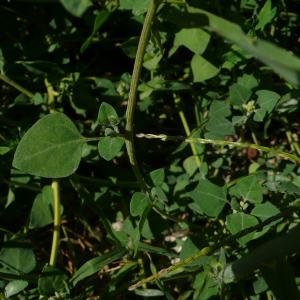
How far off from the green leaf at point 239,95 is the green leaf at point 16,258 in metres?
0.83

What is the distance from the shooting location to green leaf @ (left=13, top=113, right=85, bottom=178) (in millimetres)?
1260

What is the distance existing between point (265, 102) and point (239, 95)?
89 mm

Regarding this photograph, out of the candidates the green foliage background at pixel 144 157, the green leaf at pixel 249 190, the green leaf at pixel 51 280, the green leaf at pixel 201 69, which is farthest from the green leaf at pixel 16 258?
the green leaf at pixel 201 69

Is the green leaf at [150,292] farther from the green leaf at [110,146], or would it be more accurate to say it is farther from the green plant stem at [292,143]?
the green plant stem at [292,143]

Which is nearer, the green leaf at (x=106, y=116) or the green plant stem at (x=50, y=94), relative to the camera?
the green leaf at (x=106, y=116)

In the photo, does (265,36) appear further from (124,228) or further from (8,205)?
(8,205)

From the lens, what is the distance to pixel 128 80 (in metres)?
1.84

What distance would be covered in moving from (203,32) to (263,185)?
530 mm

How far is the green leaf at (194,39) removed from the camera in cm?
164

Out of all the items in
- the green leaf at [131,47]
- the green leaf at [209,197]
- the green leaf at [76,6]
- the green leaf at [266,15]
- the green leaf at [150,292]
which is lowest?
the green leaf at [150,292]

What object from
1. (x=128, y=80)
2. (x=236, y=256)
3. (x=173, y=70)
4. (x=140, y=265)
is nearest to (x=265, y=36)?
(x=173, y=70)

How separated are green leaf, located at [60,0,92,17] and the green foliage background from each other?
0.53 metres

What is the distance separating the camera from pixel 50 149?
1.30m

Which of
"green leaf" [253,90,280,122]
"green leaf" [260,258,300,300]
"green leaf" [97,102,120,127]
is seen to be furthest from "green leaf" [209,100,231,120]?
"green leaf" [260,258,300,300]
